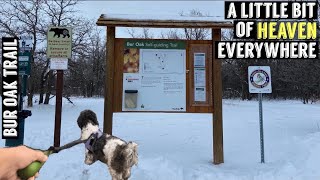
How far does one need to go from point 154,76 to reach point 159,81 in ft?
0.44

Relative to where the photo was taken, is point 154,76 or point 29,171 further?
point 154,76

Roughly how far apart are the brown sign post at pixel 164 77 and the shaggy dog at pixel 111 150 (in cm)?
475

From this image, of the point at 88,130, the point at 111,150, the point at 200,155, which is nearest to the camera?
the point at 111,150

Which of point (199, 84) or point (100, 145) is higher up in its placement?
point (199, 84)

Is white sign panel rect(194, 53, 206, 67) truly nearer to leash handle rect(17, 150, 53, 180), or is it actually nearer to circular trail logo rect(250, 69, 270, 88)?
circular trail logo rect(250, 69, 270, 88)

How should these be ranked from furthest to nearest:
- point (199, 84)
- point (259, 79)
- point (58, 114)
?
point (58, 114) < point (259, 79) < point (199, 84)

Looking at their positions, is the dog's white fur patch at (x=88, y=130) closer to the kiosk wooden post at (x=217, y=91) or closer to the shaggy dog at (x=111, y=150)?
the shaggy dog at (x=111, y=150)

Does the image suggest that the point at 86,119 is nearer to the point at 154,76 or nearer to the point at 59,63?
the point at 154,76

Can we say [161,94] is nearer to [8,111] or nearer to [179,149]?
[179,149]

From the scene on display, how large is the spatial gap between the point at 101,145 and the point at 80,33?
22.4 m

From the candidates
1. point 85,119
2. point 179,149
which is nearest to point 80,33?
point 179,149

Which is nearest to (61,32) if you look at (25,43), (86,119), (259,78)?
(25,43)

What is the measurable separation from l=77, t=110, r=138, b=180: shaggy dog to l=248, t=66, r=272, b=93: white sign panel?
5371 millimetres

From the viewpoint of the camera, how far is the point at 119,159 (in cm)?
250
